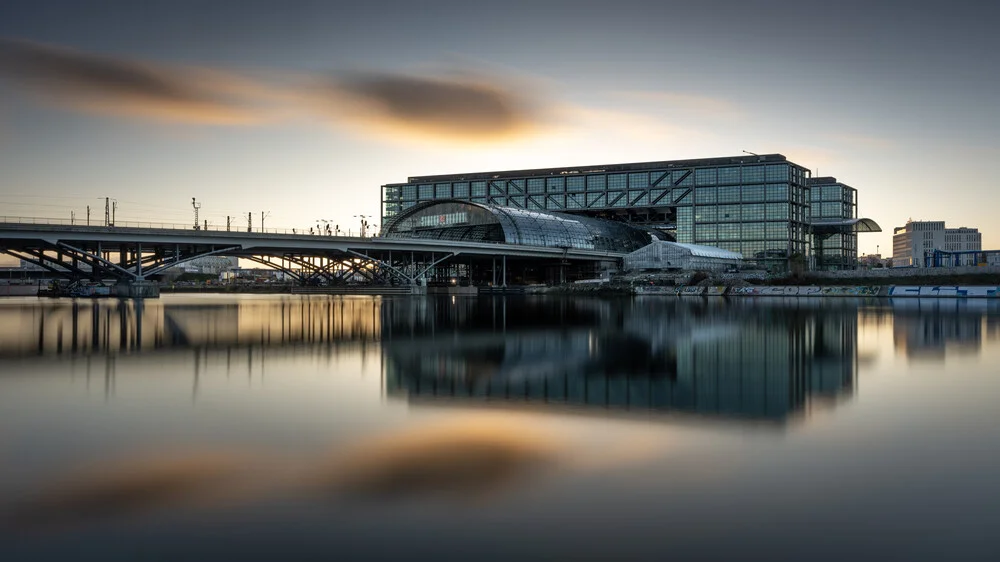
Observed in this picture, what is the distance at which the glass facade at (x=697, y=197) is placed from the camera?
5502 inches

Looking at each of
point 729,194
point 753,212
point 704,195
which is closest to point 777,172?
point 753,212

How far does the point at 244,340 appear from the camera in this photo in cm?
3078

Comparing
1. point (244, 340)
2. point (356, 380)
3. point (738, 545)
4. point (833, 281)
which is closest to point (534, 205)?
point (833, 281)

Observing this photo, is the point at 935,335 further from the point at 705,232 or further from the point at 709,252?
the point at 705,232

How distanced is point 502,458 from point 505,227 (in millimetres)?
113641

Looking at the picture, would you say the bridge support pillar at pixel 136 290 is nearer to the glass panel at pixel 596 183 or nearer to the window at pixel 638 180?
the glass panel at pixel 596 183

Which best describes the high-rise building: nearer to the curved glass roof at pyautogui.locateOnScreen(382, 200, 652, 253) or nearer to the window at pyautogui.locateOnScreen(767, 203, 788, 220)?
the window at pyautogui.locateOnScreen(767, 203, 788, 220)

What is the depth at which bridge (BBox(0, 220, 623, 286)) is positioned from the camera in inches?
2857

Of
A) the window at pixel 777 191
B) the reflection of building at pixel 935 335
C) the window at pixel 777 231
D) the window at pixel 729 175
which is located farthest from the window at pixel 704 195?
the reflection of building at pixel 935 335

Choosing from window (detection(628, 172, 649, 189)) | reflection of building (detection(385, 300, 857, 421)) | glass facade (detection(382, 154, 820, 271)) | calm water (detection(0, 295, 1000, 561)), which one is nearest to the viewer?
calm water (detection(0, 295, 1000, 561))

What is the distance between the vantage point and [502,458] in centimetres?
1049

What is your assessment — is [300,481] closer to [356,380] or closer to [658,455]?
[658,455]

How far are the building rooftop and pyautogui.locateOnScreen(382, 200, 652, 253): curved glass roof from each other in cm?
1518

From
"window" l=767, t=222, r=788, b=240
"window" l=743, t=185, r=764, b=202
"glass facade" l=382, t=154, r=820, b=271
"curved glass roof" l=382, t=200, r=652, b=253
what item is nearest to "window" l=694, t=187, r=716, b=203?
"glass facade" l=382, t=154, r=820, b=271
